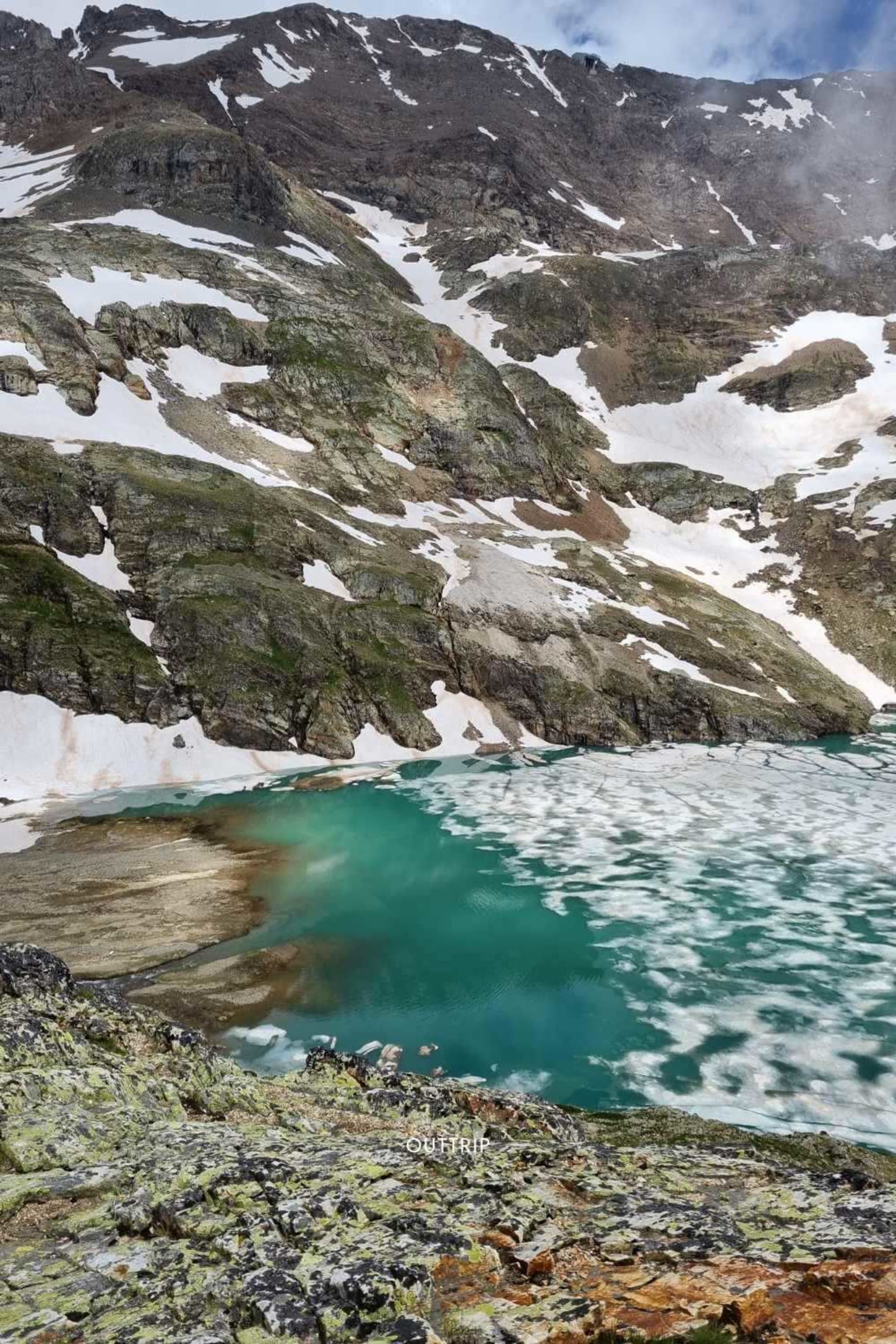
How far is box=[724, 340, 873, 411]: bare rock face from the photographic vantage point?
120 m

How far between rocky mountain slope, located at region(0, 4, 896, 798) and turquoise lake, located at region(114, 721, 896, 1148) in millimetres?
14036

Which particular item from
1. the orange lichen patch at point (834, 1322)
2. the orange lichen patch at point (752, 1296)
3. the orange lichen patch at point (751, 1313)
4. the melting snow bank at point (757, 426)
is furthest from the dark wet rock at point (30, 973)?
the melting snow bank at point (757, 426)

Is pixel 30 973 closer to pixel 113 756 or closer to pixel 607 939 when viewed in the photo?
pixel 607 939

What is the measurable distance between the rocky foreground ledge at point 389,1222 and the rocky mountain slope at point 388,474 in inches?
1451

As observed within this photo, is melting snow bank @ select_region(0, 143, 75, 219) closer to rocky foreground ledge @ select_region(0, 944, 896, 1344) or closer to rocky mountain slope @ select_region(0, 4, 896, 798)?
rocky mountain slope @ select_region(0, 4, 896, 798)

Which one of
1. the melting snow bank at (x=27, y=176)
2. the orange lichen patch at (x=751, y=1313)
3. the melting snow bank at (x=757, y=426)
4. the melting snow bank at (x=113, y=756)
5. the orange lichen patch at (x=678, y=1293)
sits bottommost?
the orange lichen patch at (x=678, y=1293)

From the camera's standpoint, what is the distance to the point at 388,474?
81.6m

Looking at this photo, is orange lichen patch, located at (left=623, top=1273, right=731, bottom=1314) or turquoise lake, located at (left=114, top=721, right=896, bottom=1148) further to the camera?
turquoise lake, located at (left=114, top=721, right=896, bottom=1148)

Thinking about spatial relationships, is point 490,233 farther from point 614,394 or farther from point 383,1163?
point 383,1163

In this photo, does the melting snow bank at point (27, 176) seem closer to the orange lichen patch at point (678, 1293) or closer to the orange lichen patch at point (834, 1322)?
the orange lichen patch at point (678, 1293)

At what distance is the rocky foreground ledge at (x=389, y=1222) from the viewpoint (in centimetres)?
536

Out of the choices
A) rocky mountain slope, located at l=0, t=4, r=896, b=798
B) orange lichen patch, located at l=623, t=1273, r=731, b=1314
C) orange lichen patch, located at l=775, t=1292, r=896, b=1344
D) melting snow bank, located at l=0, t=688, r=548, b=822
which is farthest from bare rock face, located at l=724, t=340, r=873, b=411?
orange lichen patch, located at l=775, t=1292, r=896, b=1344

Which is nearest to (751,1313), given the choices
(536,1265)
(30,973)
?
(536,1265)

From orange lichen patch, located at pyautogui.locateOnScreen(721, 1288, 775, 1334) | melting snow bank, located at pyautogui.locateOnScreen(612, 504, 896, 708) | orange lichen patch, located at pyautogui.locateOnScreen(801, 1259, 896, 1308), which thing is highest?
melting snow bank, located at pyautogui.locateOnScreen(612, 504, 896, 708)
